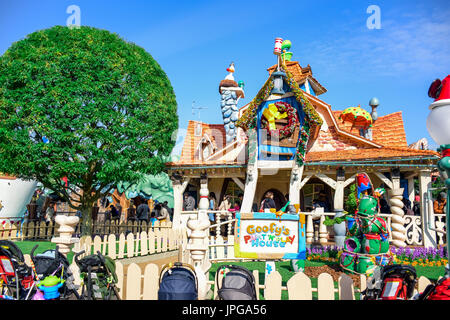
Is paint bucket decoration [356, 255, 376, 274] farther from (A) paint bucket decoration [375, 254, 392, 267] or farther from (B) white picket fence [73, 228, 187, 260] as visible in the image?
(B) white picket fence [73, 228, 187, 260]

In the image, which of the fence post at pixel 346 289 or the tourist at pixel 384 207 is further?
the tourist at pixel 384 207

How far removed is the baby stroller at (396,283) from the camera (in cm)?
337

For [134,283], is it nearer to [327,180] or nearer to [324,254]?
[324,254]

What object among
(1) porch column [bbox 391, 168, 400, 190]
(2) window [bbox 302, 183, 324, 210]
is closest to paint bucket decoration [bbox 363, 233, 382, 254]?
(1) porch column [bbox 391, 168, 400, 190]

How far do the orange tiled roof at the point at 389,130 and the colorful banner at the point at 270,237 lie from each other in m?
10.7

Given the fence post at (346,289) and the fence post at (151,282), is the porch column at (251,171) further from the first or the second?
the fence post at (346,289)

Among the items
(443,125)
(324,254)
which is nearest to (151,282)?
(443,125)

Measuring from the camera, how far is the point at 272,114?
1172 cm

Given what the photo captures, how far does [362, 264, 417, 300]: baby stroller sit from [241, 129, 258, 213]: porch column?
8.43 m

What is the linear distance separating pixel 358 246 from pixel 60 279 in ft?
17.4

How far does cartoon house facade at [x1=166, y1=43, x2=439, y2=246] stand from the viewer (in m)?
11.3

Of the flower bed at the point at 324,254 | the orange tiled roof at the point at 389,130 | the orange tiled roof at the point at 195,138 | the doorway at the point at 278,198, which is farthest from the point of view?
the orange tiled roof at the point at 195,138

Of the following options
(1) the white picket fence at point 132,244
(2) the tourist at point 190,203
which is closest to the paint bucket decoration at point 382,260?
(1) the white picket fence at point 132,244

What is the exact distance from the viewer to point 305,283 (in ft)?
11.5
